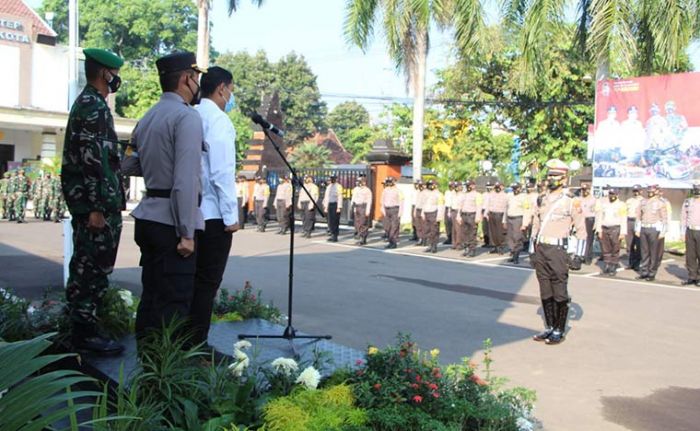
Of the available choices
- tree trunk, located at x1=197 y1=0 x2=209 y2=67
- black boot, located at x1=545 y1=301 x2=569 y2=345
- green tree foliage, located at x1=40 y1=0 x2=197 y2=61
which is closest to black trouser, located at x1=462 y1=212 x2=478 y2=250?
tree trunk, located at x1=197 y1=0 x2=209 y2=67

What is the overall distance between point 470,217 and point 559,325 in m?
10.3

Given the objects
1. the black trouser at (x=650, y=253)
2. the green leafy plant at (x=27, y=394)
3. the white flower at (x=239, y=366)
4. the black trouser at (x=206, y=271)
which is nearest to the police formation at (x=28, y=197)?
the black trouser at (x=650, y=253)

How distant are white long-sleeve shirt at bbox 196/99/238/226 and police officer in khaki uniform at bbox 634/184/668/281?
37.1 ft

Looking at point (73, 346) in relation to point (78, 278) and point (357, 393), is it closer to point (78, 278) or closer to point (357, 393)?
point (78, 278)

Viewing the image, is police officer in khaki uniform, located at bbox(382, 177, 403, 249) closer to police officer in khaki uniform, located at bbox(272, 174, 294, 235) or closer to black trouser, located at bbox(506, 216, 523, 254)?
black trouser, located at bbox(506, 216, 523, 254)

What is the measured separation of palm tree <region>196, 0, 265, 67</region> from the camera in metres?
19.8

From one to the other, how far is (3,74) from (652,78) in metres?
29.1

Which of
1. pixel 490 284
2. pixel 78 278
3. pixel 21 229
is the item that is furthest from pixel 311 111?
pixel 78 278

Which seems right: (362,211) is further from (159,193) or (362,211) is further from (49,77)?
(49,77)

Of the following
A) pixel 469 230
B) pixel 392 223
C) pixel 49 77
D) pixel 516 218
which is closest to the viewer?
pixel 516 218

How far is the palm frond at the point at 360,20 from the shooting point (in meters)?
21.0

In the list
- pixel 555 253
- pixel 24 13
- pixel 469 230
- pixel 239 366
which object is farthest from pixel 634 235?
pixel 24 13

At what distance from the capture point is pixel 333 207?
20266 millimetres

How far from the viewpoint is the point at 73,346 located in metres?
4.65
